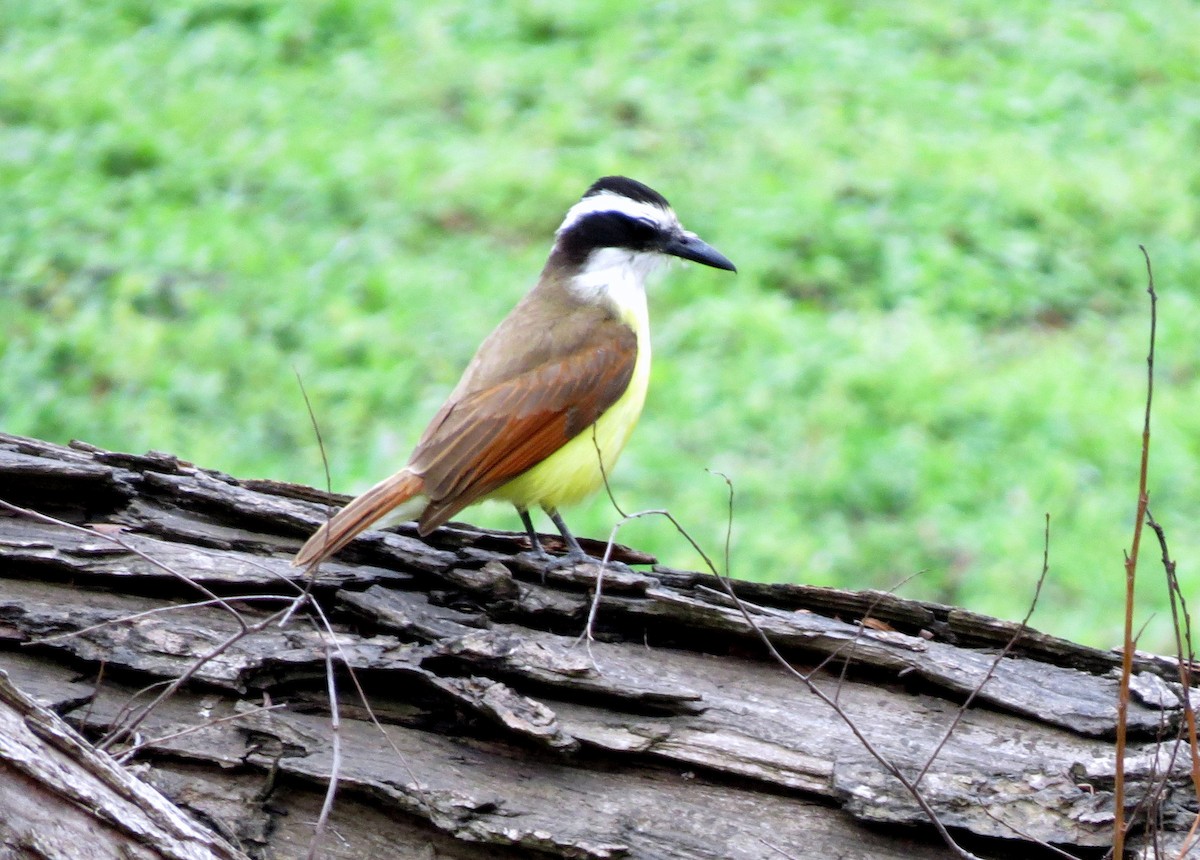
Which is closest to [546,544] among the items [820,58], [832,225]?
[832,225]

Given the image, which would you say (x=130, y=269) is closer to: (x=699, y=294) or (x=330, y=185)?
(x=330, y=185)

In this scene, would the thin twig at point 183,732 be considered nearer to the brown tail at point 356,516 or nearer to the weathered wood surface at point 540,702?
the weathered wood surface at point 540,702

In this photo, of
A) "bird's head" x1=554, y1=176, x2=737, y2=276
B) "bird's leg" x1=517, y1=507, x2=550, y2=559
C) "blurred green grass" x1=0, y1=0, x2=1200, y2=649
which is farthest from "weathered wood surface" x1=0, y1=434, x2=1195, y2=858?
"blurred green grass" x1=0, y1=0, x2=1200, y2=649

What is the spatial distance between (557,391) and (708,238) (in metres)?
4.64

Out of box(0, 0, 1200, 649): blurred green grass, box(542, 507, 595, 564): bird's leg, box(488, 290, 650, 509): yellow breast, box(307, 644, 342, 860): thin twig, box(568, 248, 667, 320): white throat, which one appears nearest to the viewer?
box(307, 644, 342, 860): thin twig

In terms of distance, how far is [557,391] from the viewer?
18.2 feet

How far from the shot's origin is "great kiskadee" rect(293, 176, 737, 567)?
5055 millimetres

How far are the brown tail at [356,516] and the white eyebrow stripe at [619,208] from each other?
172 centimetres

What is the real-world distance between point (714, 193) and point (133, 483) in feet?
20.2

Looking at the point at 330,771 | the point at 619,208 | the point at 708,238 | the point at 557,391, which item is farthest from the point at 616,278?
the point at 708,238

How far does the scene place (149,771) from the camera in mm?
4043

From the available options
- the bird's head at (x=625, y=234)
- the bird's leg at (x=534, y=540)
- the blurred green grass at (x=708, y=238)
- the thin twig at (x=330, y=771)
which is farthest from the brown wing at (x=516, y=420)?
the blurred green grass at (x=708, y=238)

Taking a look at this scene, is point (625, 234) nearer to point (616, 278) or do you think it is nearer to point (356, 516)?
point (616, 278)

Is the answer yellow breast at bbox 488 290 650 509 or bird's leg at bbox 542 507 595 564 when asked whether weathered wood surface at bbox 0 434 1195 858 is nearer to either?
bird's leg at bbox 542 507 595 564
